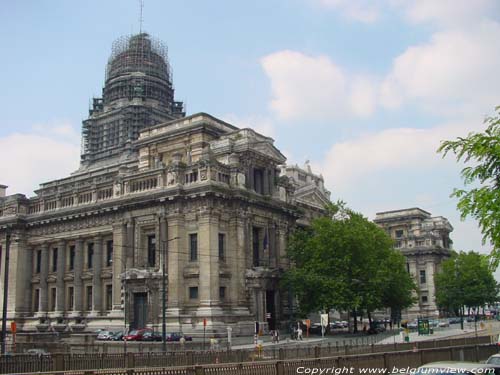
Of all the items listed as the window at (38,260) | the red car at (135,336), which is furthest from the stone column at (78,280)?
the red car at (135,336)

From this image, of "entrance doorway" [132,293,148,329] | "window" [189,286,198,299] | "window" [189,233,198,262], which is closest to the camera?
"window" [189,286,198,299]

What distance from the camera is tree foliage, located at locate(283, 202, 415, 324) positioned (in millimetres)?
61594

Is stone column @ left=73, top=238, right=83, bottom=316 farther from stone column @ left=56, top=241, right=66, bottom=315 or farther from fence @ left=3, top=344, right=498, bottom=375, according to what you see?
fence @ left=3, top=344, right=498, bottom=375

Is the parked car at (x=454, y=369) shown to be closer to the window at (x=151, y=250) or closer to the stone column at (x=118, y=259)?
the window at (x=151, y=250)

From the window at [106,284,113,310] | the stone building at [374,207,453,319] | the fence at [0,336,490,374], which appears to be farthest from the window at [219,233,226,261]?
the stone building at [374,207,453,319]

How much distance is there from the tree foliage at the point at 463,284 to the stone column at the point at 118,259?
59.2 m

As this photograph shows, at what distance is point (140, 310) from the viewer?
2357 inches

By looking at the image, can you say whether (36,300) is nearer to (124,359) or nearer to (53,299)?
(53,299)

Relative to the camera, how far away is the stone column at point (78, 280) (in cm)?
6712

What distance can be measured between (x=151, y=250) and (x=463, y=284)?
61.2m

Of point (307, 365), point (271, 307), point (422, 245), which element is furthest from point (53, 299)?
point (422, 245)

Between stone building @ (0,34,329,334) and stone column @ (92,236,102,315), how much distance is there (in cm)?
11

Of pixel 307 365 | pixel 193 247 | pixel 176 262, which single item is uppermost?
pixel 193 247

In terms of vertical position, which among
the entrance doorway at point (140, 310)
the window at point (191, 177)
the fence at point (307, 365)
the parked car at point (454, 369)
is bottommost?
the fence at point (307, 365)
